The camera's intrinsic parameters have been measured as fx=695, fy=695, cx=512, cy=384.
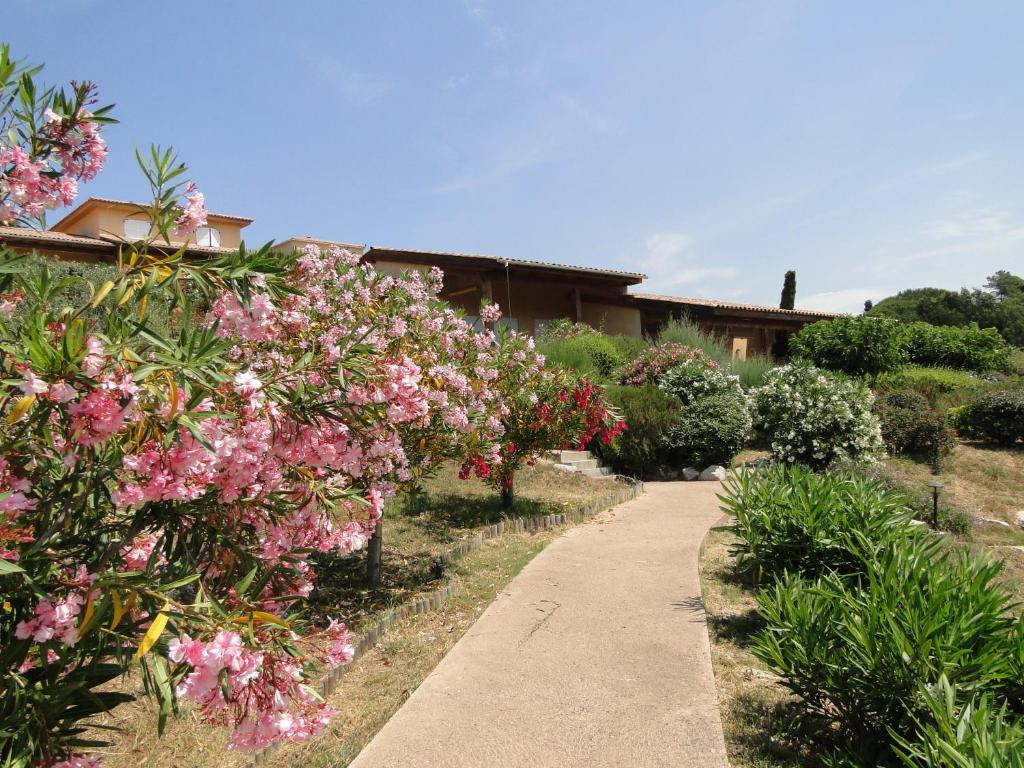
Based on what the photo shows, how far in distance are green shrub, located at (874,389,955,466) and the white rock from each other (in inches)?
126

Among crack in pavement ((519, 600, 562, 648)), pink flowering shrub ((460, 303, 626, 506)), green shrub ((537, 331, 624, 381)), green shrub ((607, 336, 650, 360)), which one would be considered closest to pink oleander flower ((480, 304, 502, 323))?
pink flowering shrub ((460, 303, 626, 506))

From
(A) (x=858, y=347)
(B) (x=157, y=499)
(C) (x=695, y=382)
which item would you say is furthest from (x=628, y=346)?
(B) (x=157, y=499)

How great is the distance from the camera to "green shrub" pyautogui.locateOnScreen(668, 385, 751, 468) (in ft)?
38.7

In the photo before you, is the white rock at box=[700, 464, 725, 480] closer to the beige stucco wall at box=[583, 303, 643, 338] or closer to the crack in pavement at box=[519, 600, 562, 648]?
the crack in pavement at box=[519, 600, 562, 648]

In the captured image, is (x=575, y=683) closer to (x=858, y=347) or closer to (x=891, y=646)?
(x=891, y=646)

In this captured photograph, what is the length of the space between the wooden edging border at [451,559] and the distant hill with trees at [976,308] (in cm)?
3344

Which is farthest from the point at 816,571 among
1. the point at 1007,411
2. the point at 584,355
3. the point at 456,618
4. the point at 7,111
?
the point at 1007,411

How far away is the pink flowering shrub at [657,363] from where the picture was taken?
14195mm

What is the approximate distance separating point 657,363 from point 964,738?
39.7 ft

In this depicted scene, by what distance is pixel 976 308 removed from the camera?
3897cm

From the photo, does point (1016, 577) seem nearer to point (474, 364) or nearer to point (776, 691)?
point (776, 691)

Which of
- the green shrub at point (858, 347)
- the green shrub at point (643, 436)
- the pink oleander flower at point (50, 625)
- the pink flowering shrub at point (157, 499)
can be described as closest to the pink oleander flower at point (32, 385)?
the pink flowering shrub at point (157, 499)

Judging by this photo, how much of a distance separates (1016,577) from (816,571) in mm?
3726

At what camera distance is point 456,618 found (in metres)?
5.18
